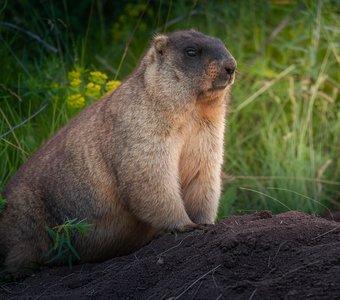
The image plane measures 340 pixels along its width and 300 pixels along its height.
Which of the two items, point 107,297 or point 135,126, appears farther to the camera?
point 135,126

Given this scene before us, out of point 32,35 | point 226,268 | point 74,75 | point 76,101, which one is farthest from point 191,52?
point 32,35

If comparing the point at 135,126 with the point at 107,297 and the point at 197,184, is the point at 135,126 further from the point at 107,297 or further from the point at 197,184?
the point at 107,297

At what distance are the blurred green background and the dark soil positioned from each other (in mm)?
1448

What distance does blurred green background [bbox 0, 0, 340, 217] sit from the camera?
6.73 metres

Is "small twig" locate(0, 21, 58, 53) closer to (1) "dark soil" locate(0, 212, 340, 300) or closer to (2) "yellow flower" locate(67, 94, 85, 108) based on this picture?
(2) "yellow flower" locate(67, 94, 85, 108)

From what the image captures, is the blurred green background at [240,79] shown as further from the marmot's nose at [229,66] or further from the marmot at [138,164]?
the marmot's nose at [229,66]

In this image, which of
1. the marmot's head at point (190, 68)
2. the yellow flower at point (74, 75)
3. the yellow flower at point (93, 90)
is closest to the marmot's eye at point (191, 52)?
the marmot's head at point (190, 68)

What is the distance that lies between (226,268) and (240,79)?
4585 millimetres

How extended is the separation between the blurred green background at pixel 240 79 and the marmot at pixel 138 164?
0.72 m

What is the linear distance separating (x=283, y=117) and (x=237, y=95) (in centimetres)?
60

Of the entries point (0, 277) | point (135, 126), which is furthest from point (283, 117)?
point (0, 277)

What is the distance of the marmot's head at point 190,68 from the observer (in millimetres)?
5102

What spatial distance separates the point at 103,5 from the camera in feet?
31.1

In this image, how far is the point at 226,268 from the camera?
4039mm
